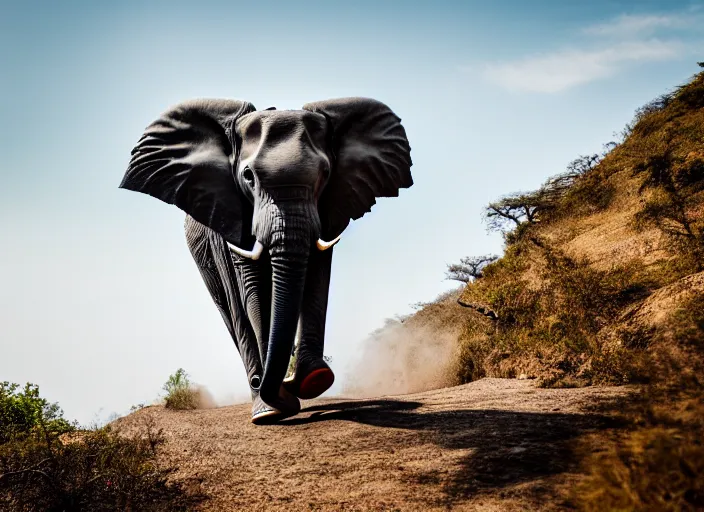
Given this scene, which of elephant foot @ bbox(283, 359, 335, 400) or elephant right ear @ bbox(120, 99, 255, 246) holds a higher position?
elephant right ear @ bbox(120, 99, 255, 246)

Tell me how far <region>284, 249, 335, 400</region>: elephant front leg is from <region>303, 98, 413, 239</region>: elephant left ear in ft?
1.90

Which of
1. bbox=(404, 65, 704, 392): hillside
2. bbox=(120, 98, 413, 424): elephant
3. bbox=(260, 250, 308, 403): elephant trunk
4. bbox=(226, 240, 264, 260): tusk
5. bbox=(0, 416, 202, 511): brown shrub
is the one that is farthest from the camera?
bbox=(404, 65, 704, 392): hillside

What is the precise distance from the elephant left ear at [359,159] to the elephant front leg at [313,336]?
581 mm

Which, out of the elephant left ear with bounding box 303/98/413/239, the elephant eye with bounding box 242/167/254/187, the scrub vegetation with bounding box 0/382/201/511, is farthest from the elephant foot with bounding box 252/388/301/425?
the elephant eye with bounding box 242/167/254/187

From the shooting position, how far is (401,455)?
6883 millimetres

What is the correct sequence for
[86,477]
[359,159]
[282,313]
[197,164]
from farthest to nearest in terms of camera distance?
1. [359,159]
2. [197,164]
3. [282,313]
4. [86,477]

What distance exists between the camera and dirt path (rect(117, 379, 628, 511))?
228 inches

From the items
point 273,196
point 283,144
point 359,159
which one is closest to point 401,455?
point 273,196

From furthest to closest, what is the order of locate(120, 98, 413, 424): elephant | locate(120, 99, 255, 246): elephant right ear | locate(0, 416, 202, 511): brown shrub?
1. locate(120, 99, 255, 246): elephant right ear
2. locate(120, 98, 413, 424): elephant
3. locate(0, 416, 202, 511): brown shrub

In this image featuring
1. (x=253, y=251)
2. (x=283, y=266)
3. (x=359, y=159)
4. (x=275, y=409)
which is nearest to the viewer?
(x=283, y=266)

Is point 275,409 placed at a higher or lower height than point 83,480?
higher

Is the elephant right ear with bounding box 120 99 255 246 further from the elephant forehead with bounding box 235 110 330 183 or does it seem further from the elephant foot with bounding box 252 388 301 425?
the elephant foot with bounding box 252 388 301 425

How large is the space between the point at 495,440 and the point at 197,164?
604cm

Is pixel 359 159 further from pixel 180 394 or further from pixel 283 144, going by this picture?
pixel 180 394
